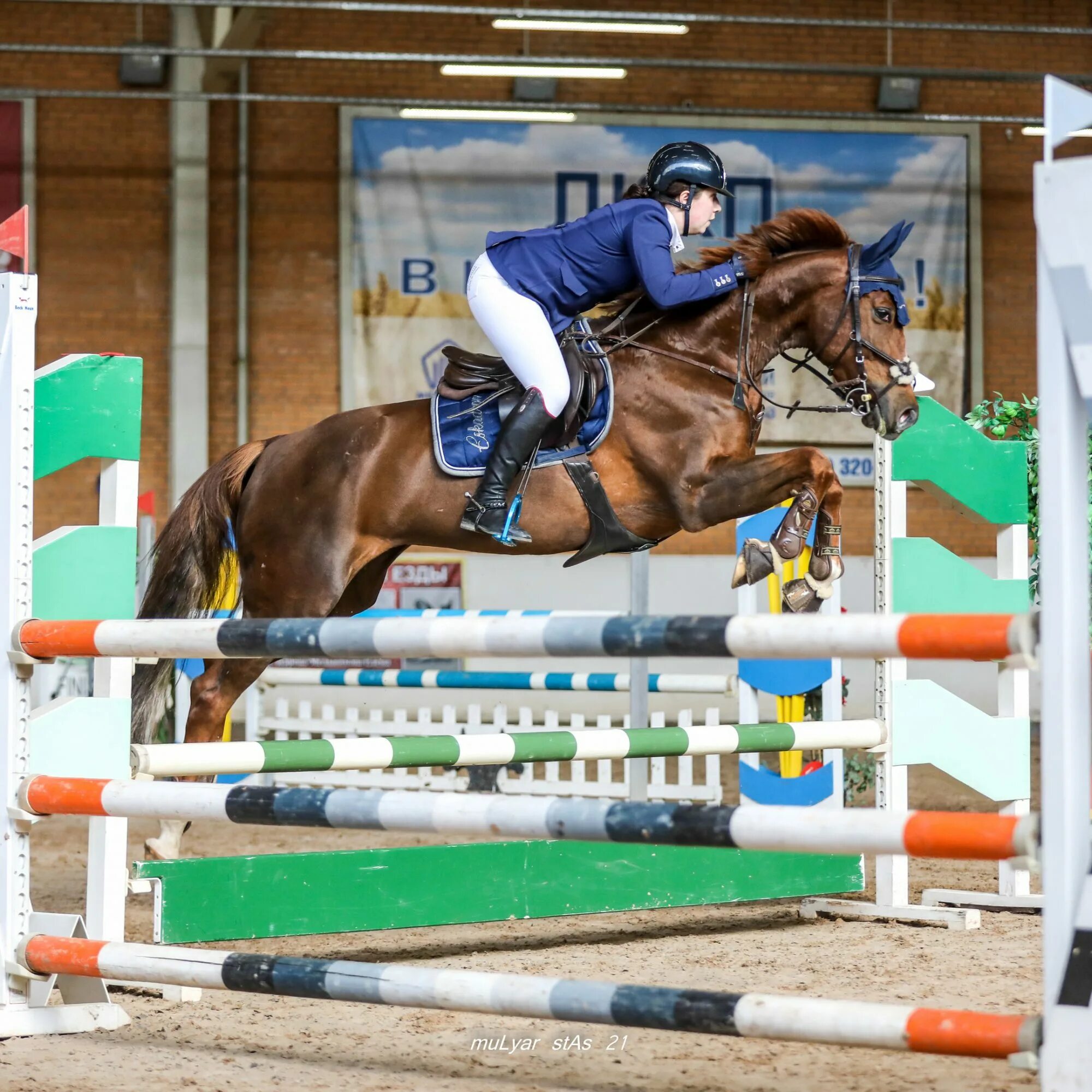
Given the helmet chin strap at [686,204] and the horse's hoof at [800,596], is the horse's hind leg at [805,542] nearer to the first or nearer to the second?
the horse's hoof at [800,596]

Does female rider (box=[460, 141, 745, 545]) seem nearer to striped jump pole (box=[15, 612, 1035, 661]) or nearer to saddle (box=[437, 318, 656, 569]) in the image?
saddle (box=[437, 318, 656, 569])

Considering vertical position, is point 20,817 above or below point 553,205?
below

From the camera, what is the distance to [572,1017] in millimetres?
1629

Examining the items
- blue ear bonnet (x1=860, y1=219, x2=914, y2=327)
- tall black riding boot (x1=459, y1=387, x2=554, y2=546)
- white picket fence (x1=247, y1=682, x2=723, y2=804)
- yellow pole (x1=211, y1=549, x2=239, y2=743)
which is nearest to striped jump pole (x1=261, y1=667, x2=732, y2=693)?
white picket fence (x1=247, y1=682, x2=723, y2=804)

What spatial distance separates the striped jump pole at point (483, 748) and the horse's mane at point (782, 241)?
118 centimetres

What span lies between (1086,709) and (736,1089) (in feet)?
2.55

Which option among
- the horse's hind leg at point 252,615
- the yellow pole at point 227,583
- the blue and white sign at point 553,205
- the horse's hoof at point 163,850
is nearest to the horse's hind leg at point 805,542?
the horse's hind leg at point 252,615

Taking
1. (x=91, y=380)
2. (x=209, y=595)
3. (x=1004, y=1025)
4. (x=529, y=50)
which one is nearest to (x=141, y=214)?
(x=529, y=50)

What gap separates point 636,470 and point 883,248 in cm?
83

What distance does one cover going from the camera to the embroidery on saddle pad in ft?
11.4

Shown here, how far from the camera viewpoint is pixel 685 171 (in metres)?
3.46

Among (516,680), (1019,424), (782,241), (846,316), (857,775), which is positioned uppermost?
(782,241)

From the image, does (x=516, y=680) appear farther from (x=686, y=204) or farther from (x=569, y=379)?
(x=686, y=204)

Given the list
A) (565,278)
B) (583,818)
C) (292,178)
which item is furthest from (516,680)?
(292,178)
